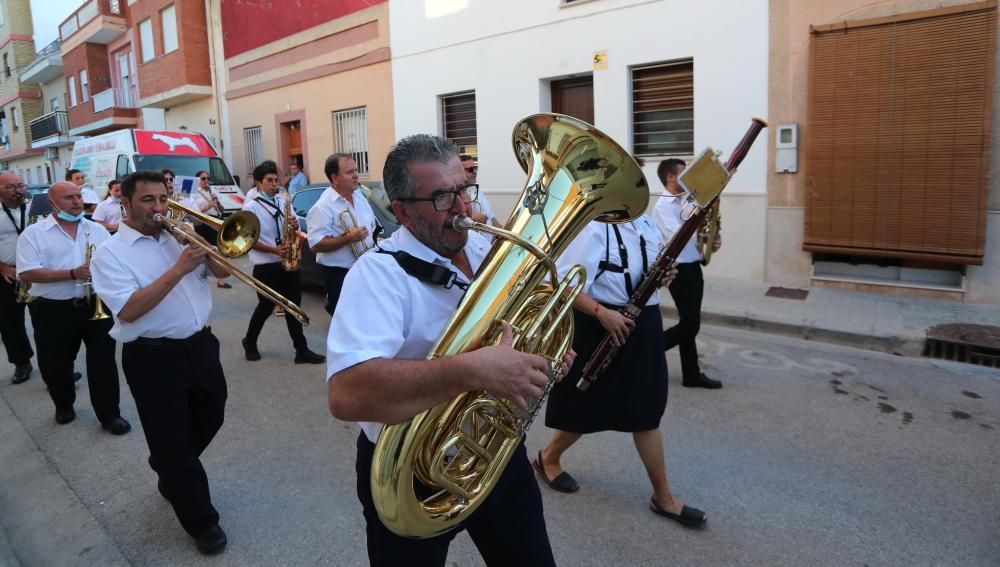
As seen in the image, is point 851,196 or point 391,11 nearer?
point 851,196

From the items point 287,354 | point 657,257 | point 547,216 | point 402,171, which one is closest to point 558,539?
point 657,257

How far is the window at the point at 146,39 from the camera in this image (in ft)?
66.6

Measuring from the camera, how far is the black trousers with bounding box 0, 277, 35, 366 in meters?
5.46

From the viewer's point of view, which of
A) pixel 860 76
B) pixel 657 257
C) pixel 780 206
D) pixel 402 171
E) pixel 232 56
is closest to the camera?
pixel 402 171

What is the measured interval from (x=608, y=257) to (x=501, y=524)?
157 centimetres

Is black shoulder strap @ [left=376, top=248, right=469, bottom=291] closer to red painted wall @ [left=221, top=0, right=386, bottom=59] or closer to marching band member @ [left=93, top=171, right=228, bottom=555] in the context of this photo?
marching band member @ [left=93, top=171, right=228, bottom=555]

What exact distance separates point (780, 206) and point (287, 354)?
20.7 ft

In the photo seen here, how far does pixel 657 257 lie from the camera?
313 centimetres

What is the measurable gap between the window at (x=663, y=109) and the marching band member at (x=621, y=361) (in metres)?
6.37

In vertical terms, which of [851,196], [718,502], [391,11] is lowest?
[718,502]

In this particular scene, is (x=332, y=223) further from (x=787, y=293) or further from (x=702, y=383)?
(x=787, y=293)

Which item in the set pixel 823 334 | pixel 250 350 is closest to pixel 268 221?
pixel 250 350

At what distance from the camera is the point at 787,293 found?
7.69 meters

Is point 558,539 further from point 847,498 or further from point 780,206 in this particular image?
point 780,206
